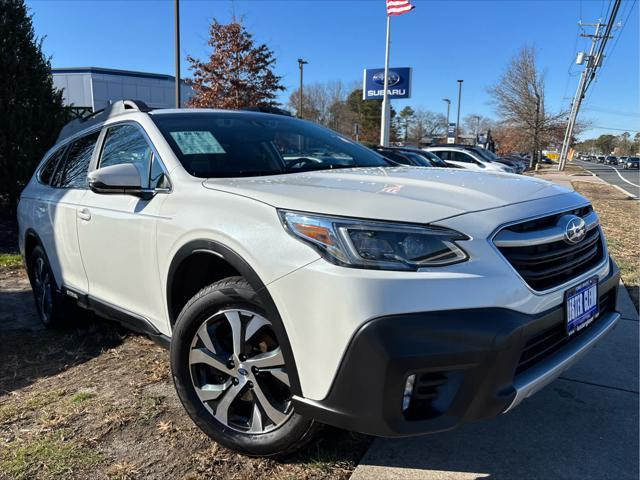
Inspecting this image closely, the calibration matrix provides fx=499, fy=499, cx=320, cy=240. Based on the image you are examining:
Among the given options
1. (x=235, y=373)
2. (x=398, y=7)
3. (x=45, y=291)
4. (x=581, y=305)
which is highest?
(x=398, y=7)

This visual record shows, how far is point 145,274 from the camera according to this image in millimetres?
2779

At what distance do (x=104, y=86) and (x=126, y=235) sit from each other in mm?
39518

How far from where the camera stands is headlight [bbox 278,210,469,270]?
6.07 feet

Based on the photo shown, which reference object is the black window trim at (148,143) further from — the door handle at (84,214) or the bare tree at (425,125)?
the bare tree at (425,125)

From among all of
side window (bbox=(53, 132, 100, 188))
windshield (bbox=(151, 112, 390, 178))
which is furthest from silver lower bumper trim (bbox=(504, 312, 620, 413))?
side window (bbox=(53, 132, 100, 188))

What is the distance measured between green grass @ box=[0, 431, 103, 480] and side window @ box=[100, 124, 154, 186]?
4.74ft

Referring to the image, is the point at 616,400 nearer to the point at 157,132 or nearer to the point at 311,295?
the point at 311,295

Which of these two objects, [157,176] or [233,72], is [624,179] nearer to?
[233,72]

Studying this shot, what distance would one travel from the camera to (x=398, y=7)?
62.3ft

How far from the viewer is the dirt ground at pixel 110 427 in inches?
92.3

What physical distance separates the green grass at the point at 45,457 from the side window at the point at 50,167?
2398mm

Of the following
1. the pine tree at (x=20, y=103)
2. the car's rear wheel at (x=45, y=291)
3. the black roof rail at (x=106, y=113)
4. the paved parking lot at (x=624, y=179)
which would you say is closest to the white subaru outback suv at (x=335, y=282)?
the black roof rail at (x=106, y=113)

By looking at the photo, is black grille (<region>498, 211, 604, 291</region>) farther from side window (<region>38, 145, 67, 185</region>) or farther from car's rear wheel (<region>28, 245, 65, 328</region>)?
side window (<region>38, 145, 67, 185</region>)

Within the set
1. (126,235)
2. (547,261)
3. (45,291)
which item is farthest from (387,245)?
(45,291)
